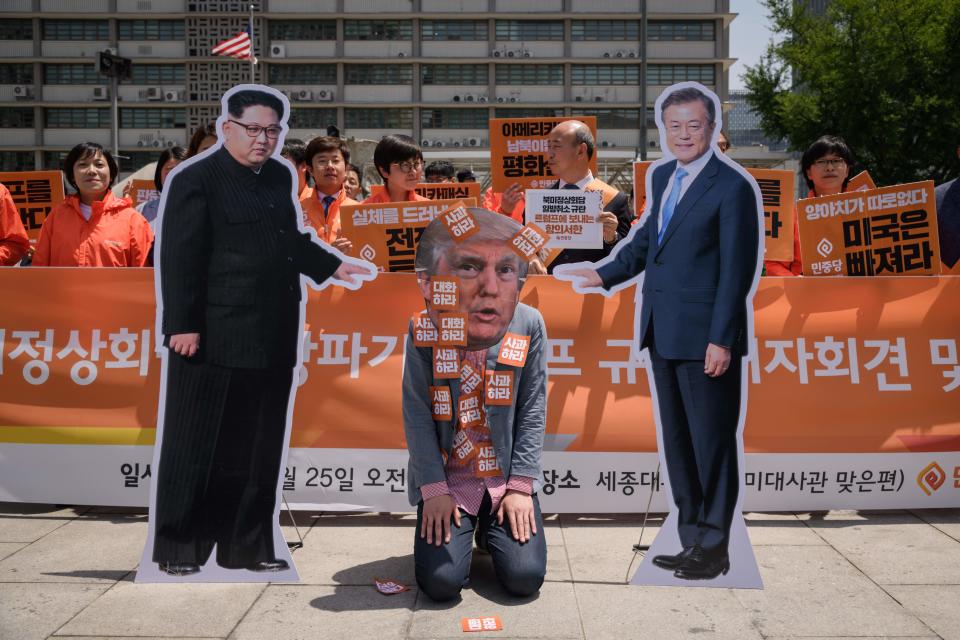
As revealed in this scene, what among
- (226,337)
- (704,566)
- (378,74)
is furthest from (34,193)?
(378,74)

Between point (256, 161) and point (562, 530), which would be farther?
point (562, 530)

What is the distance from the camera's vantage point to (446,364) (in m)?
3.99

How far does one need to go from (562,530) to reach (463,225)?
73.6 inches

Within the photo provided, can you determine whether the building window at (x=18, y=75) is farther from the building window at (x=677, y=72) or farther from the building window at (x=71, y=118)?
the building window at (x=677, y=72)

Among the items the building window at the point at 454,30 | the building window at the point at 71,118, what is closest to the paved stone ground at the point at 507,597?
the building window at the point at 454,30

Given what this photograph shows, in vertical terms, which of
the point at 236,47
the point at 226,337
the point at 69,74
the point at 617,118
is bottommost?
the point at 226,337

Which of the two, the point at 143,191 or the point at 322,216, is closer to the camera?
the point at 322,216

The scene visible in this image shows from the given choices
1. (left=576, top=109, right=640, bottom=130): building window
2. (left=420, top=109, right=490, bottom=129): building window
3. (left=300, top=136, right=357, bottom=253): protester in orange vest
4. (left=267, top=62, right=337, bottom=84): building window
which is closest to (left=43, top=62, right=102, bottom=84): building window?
(left=267, top=62, right=337, bottom=84): building window

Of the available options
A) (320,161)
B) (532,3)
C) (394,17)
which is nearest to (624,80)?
(532,3)

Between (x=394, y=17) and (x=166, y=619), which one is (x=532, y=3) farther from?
(x=166, y=619)

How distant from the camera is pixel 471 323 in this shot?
405cm

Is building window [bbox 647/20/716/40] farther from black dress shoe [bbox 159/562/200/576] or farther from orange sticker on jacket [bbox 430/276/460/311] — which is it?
black dress shoe [bbox 159/562/200/576]

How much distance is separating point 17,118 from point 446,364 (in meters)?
51.8

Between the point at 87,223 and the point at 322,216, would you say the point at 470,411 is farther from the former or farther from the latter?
the point at 87,223
